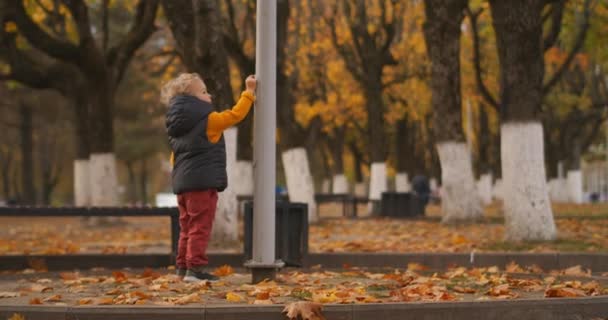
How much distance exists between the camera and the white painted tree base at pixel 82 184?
2975 centimetres

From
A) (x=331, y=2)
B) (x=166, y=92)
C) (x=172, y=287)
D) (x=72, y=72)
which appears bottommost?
(x=172, y=287)

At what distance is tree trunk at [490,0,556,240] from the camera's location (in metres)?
17.0

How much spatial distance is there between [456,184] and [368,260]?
1134 cm

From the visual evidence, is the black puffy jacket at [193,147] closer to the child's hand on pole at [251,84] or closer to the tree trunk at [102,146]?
the child's hand on pole at [251,84]

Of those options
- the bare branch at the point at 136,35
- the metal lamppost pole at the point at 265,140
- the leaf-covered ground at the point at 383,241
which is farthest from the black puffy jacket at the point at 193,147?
the bare branch at the point at 136,35

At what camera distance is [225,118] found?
36.0 feet

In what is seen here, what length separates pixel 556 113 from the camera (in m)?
51.8

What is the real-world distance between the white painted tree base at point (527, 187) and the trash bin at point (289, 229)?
14.7ft

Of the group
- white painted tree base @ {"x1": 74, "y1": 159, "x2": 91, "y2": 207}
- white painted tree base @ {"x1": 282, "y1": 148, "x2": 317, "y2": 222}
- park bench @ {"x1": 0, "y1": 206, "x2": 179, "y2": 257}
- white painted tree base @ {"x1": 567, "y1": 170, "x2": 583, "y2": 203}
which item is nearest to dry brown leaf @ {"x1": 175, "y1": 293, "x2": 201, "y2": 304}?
park bench @ {"x1": 0, "y1": 206, "x2": 179, "y2": 257}

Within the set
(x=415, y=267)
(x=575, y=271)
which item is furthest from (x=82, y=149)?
(x=575, y=271)

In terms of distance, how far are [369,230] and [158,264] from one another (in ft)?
33.1

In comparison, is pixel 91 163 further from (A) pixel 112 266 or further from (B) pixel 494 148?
(B) pixel 494 148

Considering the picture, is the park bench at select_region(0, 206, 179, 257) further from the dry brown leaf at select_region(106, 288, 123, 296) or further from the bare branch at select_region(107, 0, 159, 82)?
the bare branch at select_region(107, 0, 159, 82)

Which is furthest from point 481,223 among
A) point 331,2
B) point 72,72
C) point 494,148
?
point 494,148
